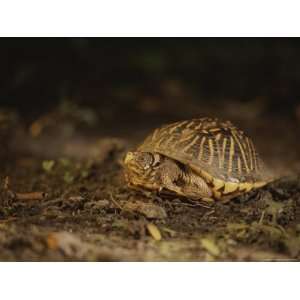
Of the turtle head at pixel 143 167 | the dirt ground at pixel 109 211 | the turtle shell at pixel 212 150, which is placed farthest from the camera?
the turtle shell at pixel 212 150

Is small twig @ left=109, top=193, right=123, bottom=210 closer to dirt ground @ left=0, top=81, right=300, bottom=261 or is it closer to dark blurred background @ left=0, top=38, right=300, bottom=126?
dirt ground @ left=0, top=81, right=300, bottom=261

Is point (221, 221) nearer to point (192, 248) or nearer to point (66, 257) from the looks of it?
point (192, 248)

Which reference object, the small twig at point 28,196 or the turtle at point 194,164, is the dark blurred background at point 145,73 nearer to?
the small twig at point 28,196

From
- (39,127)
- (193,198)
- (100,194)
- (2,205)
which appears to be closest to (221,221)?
(193,198)

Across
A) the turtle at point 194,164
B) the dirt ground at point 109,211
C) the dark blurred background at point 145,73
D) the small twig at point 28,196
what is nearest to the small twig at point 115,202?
the dirt ground at point 109,211

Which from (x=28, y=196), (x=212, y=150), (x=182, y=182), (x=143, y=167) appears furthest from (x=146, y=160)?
(x=28, y=196)

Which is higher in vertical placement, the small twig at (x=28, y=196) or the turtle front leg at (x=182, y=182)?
the turtle front leg at (x=182, y=182)
